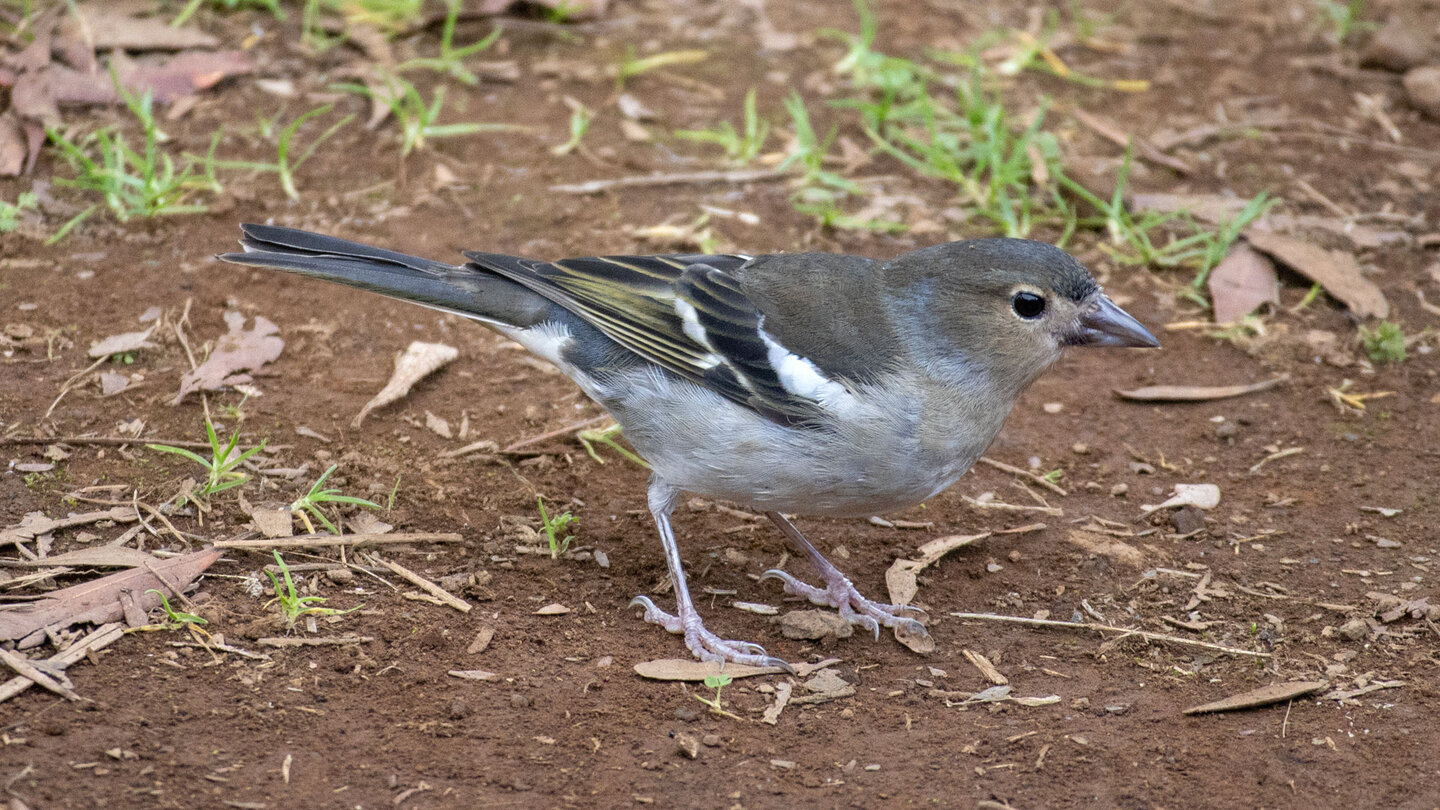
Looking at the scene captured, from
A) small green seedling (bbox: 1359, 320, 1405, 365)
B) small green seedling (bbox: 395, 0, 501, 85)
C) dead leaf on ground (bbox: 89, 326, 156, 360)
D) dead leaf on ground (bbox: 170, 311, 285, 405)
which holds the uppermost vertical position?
small green seedling (bbox: 395, 0, 501, 85)

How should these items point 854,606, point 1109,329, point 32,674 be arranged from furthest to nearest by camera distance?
point 854,606, point 1109,329, point 32,674

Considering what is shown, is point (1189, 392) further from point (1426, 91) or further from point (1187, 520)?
point (1426, 91)

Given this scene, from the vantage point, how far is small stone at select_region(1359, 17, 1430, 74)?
8.39m

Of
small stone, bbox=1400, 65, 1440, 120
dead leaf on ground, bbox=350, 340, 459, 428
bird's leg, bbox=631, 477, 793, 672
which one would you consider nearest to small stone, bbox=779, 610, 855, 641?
bird's leg, bbox=631, 477, 793, 672

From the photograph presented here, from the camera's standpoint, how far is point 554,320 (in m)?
4.90

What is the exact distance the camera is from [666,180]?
7090 mm

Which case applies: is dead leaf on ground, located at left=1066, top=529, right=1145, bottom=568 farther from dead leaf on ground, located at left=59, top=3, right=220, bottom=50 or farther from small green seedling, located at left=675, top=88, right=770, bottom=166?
dead leaf on ground, located at left=59, top=3, right=220, bottom=50

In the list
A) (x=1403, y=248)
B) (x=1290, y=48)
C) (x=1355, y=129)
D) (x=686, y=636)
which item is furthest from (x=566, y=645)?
(x=1290, y=48)

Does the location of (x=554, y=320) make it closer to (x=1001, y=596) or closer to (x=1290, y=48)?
(x=1001, y=596)

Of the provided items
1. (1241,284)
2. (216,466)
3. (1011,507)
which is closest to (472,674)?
(216,466)

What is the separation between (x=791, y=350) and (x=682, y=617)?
104 cm

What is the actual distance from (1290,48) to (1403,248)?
2.48m

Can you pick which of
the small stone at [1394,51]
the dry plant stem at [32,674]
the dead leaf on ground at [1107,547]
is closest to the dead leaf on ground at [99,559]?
the dry plant stem at [32,674]

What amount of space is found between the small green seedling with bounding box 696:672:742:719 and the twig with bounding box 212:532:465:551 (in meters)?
1.22
